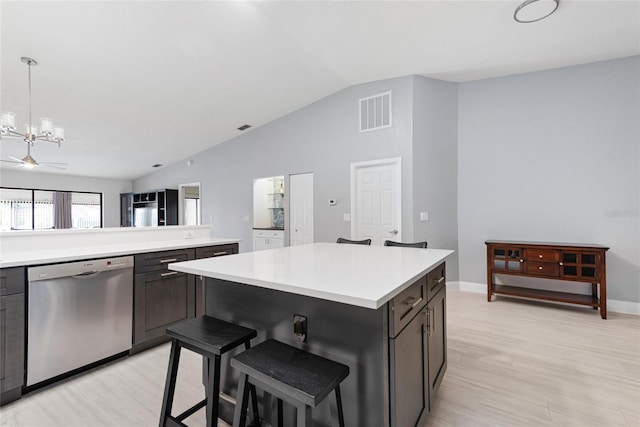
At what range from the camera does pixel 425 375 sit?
58.9 inches

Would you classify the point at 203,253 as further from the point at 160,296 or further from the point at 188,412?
the point at 188,412

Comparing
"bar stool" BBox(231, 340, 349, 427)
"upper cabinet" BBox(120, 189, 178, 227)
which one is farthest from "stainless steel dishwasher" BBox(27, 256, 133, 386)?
"upper cabinet" BBox(120, 189, 178, 227)

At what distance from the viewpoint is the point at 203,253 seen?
2938 millimetres

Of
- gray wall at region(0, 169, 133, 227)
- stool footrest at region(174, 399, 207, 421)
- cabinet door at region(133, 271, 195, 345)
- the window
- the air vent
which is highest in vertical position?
the air vent

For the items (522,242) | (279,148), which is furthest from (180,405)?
(279,148)

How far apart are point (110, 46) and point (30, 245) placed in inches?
89.2

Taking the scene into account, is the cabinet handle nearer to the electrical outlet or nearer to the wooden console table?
the electrical outlet

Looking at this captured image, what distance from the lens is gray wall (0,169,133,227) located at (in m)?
7.08

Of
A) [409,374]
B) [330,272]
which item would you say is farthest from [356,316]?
[409,374]

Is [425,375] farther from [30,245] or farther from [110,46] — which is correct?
[110,46]

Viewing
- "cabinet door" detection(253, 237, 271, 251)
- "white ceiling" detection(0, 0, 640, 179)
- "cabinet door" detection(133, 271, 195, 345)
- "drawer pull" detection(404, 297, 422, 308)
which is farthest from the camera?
"cabinet door" detection(253, 237, 271, 251)

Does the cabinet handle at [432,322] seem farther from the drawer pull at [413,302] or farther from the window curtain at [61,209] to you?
the window curtain at [61,209]

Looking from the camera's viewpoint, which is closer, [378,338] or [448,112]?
[378,338]

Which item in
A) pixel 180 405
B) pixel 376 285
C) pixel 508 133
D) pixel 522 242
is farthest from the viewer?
pixel 508 133
